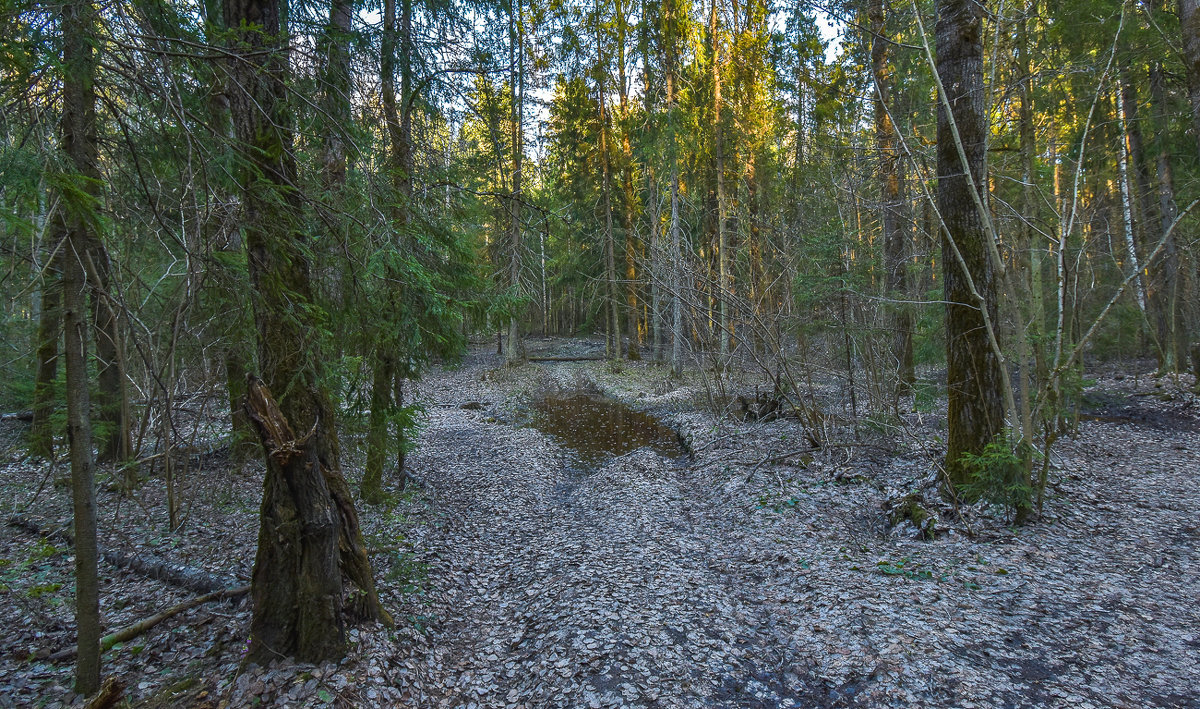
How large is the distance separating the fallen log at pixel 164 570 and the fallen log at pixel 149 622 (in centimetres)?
11

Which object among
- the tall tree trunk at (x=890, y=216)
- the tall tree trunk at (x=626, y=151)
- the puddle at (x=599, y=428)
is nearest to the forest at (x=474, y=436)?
the tall tree trunk at (x=890, y=216)

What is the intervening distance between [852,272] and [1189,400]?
A: 827cm

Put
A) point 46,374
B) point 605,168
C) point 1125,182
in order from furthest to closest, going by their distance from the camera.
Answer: point 605,168, point 1125,182, point 46,374

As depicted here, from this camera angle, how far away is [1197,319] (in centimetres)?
1302

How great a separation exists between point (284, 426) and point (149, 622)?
203cm

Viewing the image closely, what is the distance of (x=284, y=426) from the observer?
3664mm

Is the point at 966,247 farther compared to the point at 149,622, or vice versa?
the point at 966,247

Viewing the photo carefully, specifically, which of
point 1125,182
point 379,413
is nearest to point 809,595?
point 379,413

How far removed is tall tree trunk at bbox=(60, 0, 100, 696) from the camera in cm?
258

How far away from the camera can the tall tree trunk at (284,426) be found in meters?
3.73

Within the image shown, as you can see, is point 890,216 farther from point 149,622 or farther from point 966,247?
point 149,622

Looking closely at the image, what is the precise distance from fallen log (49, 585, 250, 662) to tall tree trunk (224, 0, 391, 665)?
0.89 m

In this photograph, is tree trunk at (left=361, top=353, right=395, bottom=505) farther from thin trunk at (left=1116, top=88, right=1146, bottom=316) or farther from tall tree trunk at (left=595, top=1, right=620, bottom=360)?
thin trunk at (left=1116, top=88, right=1146, bottom=316)

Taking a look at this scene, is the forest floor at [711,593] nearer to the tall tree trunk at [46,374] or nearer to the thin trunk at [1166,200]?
the tall tree trunk at [46,374]
